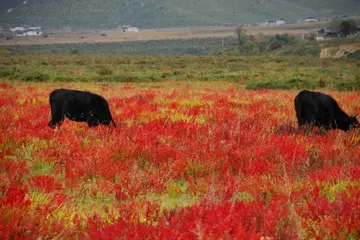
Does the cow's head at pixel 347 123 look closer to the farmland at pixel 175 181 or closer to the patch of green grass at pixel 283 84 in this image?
the farmland at pixel 175 181

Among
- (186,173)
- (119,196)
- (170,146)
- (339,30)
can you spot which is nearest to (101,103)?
(170,146)

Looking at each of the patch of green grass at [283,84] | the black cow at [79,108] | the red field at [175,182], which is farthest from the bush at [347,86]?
the black cow at [79,108]

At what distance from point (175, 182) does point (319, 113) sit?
5572mm

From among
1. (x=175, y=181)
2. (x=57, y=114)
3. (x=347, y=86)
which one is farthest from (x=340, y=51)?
(x=175, y=181)

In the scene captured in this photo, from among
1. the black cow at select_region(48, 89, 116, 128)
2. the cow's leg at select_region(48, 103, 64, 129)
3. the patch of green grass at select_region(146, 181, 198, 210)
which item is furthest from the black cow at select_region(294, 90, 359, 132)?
the cow's leg at select_region(48, 103, 64, 129)

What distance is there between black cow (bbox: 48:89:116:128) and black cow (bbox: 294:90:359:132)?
468 centimetres

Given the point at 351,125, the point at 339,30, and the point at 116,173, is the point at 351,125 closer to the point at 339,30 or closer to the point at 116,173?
the point at 116,173

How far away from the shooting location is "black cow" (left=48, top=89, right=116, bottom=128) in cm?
1037

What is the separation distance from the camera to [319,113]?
1042cm

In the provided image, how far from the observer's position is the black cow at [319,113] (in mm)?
10266

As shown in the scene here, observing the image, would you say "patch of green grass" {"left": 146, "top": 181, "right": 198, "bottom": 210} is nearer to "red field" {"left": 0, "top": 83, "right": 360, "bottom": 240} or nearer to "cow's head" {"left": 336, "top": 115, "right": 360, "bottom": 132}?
"red field" {"left": 0, "top": 83, "right": 360, "bottom": 240}

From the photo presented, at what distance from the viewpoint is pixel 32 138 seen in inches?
306

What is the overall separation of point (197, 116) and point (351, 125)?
Result: 395 centimetres

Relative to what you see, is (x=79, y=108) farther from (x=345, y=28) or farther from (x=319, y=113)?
(x=345, y=28)
